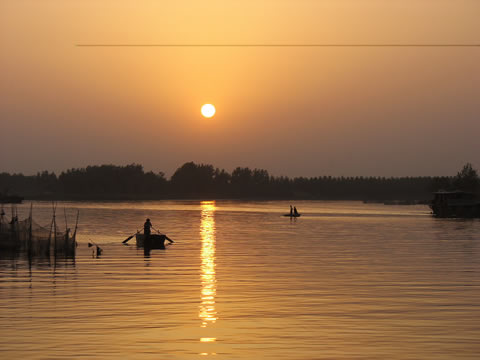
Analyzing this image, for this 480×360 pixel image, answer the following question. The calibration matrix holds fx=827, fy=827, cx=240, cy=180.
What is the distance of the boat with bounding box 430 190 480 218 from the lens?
14875 cm

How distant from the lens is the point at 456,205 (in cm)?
15050

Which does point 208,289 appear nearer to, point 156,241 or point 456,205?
point 156,241

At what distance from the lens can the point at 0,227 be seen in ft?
Answer: 206

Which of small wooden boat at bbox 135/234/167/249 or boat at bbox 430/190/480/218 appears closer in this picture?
small wooden boat at bbox 135/234/167/249

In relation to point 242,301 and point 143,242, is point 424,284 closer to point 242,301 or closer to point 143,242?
point 242,301

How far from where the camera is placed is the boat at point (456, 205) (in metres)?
149

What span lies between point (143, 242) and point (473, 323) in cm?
4284

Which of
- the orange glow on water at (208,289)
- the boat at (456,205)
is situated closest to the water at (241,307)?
the orange glow on water at (208,289)

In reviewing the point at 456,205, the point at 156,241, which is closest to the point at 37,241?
the point at 156,241

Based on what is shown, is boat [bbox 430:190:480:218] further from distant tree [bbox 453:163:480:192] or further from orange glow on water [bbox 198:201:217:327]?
orange glow on water [bbox 198:201:217:327]

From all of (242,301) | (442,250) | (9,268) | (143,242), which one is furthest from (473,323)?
(143,242)

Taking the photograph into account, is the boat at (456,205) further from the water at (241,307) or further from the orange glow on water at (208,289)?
the water at (241,307)

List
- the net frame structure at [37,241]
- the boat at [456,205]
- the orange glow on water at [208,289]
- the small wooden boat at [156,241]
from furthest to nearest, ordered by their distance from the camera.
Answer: the boat at [456,205] → the small wooden boat at [156,241] → the net frame structure at [37,241] → the orange glow on water at [208,289]

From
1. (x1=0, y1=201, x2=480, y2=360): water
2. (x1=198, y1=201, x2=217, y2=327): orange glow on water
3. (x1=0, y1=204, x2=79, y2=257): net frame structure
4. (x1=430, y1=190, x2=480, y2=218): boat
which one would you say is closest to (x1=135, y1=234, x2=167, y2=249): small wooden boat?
(x1=198, y1=201, x2=217, y2=327): orange glow on water
